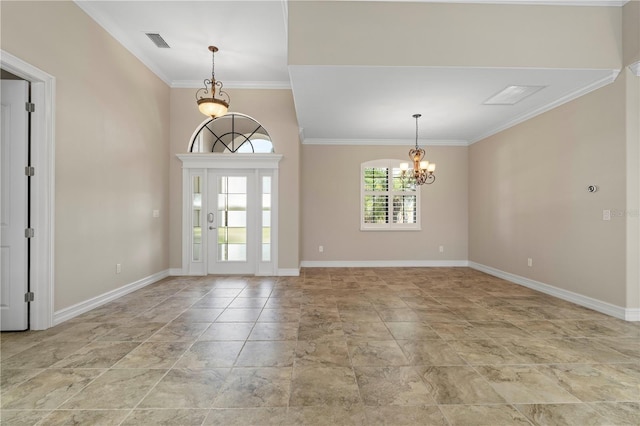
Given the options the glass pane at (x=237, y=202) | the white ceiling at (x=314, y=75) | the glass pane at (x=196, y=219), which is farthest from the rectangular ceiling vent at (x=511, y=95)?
the glass pane at (x=196, y=219)

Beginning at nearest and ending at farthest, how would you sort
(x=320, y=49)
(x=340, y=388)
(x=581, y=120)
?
(x=340, y=388) < (x=320, y=49) < (x=581, y=120)

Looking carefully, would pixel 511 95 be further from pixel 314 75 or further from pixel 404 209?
pixel 404 209

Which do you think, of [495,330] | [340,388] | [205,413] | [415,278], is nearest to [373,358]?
[340,388]

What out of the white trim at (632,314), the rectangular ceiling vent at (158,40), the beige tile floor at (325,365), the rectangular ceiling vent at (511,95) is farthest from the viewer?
the rectangular ceiling vent at (158,40)

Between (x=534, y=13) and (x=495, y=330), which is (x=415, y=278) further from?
(x=534, y=13)

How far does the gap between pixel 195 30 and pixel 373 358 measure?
4399 millimetres

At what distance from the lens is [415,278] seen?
17.3 feet

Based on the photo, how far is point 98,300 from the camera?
355cm

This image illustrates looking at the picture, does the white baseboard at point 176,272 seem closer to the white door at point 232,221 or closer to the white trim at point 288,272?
the white door at point 232,221

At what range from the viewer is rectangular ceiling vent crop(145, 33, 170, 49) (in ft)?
12.8

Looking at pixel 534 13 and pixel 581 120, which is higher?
pixel 534 13

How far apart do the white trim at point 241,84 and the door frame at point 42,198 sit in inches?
101

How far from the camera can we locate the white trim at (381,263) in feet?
20.9

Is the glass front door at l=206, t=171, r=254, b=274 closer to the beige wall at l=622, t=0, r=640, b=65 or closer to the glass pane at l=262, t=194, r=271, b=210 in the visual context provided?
the glass pane at l=262, t=194, r=271, b=210
